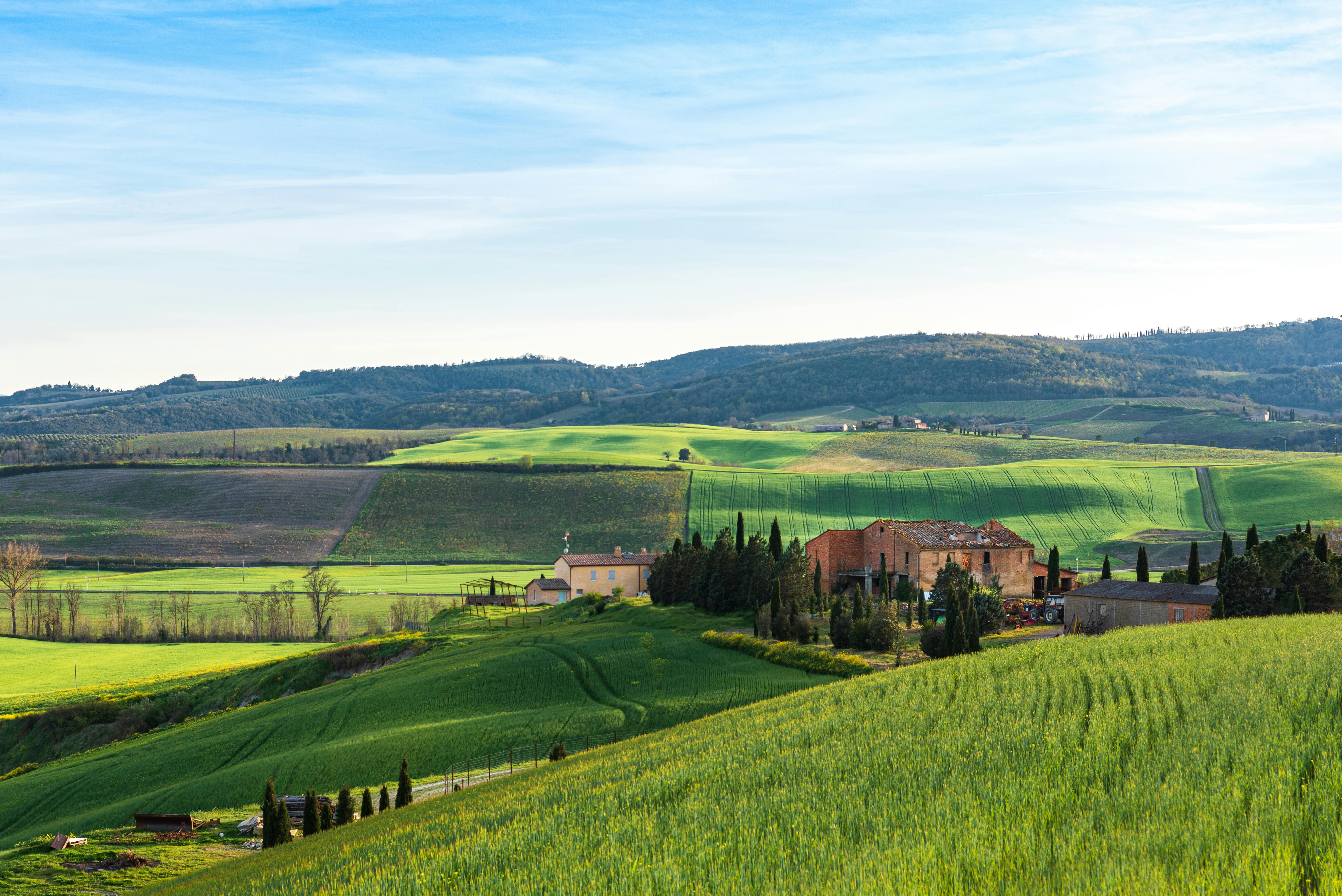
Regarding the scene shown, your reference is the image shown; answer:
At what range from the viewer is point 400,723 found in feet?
164

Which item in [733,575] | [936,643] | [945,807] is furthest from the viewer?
[733,575]

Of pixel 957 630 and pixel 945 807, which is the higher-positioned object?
pixel 945 807

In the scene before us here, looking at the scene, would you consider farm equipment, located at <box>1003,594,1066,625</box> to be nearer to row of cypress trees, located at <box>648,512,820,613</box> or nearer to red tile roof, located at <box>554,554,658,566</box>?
row of cypress trees, located at <box>648,512,820,613</box>

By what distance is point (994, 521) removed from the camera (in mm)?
83250

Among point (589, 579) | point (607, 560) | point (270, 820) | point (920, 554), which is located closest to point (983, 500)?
point (607, 560)

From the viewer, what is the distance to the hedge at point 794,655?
4800 centimetres

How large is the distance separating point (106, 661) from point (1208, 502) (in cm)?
13641

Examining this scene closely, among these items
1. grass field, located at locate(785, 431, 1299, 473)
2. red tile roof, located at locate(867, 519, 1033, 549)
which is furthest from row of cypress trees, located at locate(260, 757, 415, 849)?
grass field, located at locate(785, 431, 1299, 473)

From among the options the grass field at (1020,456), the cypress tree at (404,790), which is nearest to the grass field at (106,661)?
the cypress tree at (404,790)

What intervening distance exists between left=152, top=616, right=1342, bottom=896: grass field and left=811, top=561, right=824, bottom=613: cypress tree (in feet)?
139

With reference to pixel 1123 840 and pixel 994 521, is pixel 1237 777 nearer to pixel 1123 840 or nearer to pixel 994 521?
pixel 1123 840

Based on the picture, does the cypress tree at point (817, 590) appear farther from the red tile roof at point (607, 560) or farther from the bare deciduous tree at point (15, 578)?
the bare deciduous tree at point (15, 578)

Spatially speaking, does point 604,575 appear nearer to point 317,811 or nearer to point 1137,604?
point 1137,604

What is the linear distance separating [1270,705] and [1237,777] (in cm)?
567
